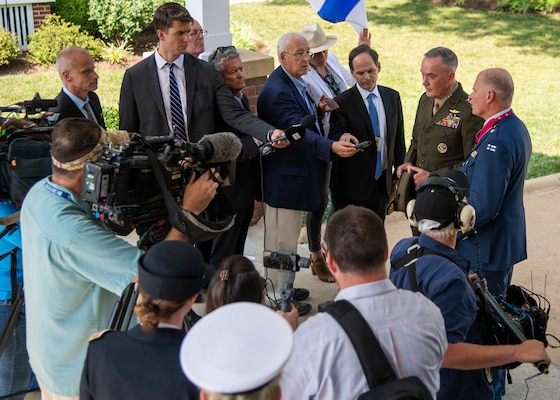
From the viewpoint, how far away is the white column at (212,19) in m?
6.99

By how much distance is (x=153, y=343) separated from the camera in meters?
2.49

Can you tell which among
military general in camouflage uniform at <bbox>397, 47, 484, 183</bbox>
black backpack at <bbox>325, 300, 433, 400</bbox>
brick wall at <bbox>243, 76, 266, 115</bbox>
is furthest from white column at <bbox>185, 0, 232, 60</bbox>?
black backpack at <bbox>325, 300, 433, 400</bbox>

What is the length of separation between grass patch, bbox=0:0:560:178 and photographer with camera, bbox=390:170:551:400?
6366 mm

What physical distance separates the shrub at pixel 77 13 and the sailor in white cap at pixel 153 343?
46.4 ft

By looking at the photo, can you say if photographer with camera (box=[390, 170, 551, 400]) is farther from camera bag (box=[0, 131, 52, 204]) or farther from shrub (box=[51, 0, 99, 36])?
shrub (box=[51, 0, 99, 36])

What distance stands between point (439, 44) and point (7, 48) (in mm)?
9814

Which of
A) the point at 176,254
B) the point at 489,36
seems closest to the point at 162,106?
Answer: the point at 176,254

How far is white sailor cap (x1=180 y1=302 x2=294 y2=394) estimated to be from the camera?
6.15 feet

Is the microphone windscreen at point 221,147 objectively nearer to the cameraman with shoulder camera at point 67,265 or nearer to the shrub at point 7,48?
the cameraman with shoulder camera at point 67,265

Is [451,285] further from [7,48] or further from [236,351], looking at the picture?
[7,48]

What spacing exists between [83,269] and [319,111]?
3078 millimetres

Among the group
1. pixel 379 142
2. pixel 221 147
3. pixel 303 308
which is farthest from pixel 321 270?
pixel 221 147

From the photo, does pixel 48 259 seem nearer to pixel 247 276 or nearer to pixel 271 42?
pixel 247 276

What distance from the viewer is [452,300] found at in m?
3.13
